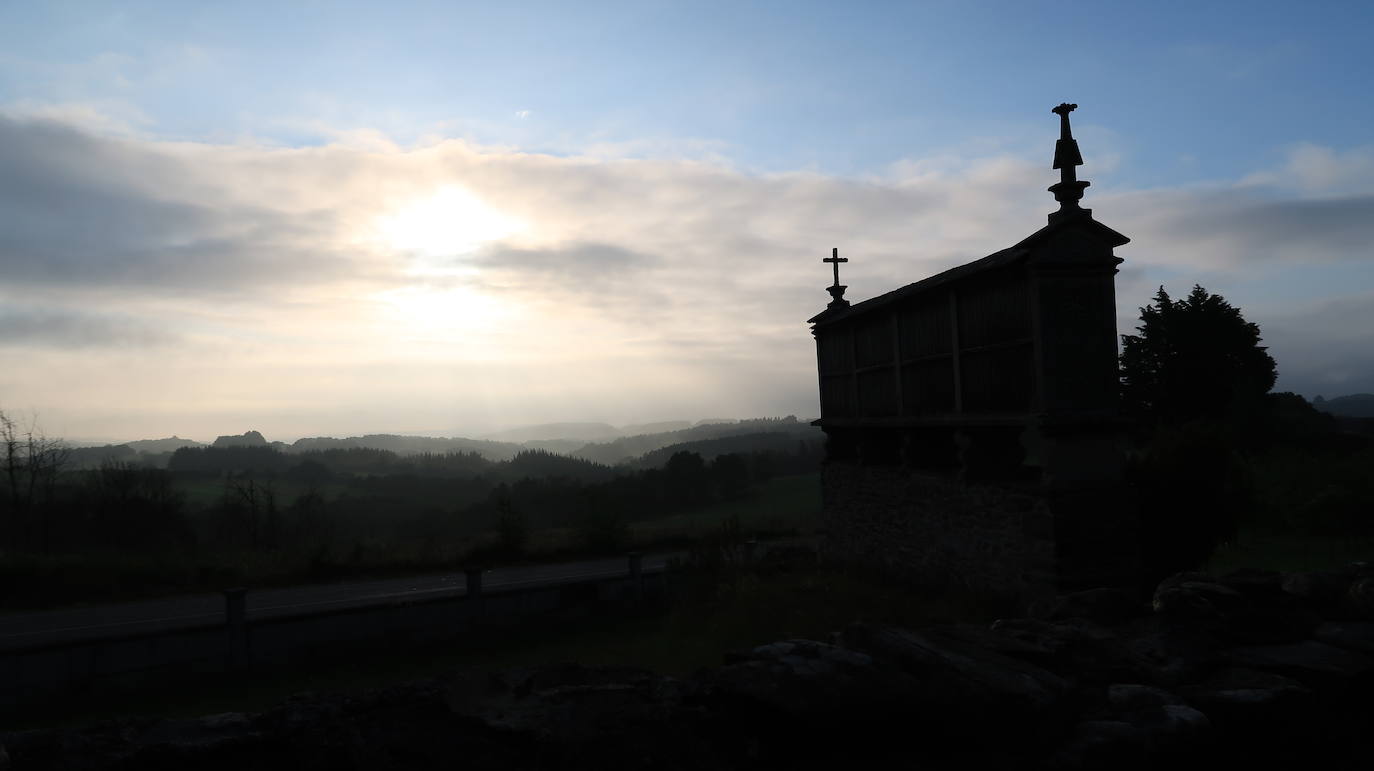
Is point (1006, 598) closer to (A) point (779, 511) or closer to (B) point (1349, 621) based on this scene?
(B) point (1349, 621)

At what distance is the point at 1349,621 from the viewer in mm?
6051

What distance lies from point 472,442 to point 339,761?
157 m

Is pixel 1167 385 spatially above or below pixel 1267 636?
above

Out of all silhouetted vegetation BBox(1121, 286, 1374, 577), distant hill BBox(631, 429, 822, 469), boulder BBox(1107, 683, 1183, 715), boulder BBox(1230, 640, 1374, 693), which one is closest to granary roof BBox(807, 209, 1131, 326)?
silhouetted vegetation BBox(1121, 286, 1374, 577)

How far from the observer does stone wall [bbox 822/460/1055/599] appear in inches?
424

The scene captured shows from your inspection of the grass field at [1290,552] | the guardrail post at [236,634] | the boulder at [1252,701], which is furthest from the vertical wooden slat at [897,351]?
the guardrail post at [236,634]

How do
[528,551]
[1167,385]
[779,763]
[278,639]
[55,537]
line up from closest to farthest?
[779,763]
[278,639]
[528,551]
[55,537]
[1167,385]

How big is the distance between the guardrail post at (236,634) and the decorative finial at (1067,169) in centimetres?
1370

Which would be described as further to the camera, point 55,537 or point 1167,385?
point 1167,385

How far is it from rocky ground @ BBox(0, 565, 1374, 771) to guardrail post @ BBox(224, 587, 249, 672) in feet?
33.3

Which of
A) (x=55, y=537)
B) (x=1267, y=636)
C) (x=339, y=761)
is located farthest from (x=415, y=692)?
(x=55, y=537)

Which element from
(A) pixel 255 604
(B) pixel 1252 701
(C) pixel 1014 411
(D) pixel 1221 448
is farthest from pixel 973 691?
(A) pixel 255 604

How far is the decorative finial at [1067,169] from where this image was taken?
34.2 ft

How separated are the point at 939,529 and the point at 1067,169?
6.26 m
